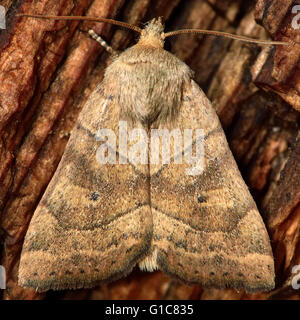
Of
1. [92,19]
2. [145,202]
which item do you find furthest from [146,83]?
[145,202]

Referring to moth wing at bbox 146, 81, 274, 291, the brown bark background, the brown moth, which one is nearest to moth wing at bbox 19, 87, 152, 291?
the brown moth

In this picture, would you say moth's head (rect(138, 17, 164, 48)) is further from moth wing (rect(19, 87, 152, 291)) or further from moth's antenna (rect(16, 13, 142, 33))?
moth wing (rect(19, 87, 152, 291))

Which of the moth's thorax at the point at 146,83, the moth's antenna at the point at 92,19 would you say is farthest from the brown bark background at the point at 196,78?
the moth's thorax at the point at 146,83

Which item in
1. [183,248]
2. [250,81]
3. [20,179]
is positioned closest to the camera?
[183,248]

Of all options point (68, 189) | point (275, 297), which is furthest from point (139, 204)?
point (275, 297)

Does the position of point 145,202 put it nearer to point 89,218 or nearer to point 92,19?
point 89,218

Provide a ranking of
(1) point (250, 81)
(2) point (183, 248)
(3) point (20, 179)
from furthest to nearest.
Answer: (1) point (250, 81)
(3) point (20, 179)
(2) point (183, 248)

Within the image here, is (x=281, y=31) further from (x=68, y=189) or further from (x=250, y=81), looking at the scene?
(x=68, y=189)
